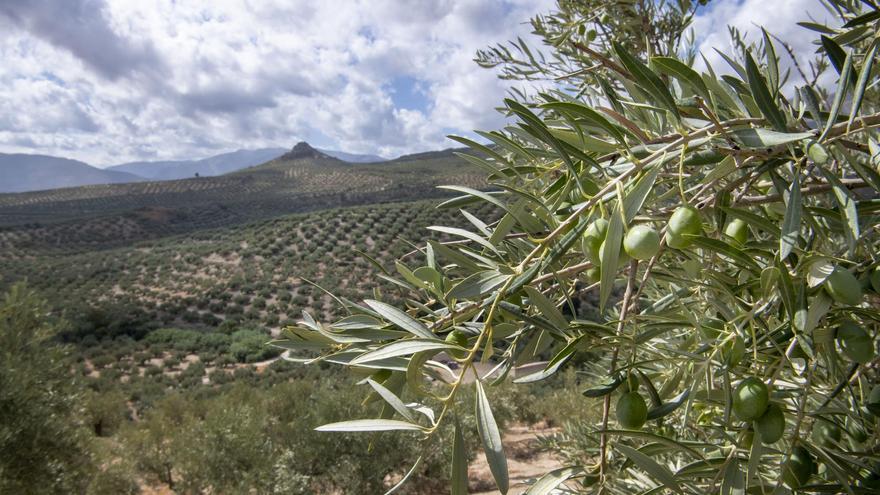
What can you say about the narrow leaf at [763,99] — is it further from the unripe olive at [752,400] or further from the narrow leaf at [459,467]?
the narrow leaf at [459,467]

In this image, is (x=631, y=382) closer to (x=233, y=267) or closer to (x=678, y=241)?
(x=678, y=241)

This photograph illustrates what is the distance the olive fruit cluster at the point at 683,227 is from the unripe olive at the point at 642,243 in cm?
5

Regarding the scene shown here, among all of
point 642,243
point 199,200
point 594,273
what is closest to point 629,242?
point 642,243

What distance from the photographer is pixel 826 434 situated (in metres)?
0.72

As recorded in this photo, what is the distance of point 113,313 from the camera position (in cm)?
2059

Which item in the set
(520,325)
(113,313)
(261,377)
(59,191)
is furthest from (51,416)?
(59,191)

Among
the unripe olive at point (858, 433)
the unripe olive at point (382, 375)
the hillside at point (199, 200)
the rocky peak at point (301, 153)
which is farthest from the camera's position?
the rocky peak at point (301, 153)

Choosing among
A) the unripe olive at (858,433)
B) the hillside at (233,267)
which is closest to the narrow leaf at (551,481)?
the unripe olive at (858,433)

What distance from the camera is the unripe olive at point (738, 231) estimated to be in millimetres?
636

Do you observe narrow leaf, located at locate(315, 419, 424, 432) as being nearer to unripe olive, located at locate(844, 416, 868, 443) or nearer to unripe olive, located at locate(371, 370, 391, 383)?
unripe olive, located at locate(371, 370, 391, 383)

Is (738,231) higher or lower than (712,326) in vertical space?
higher

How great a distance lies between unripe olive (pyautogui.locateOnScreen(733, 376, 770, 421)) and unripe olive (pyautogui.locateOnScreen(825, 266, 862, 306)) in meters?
0.14

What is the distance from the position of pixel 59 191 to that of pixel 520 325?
6382 cm

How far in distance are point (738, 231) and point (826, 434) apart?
370 millimetres
